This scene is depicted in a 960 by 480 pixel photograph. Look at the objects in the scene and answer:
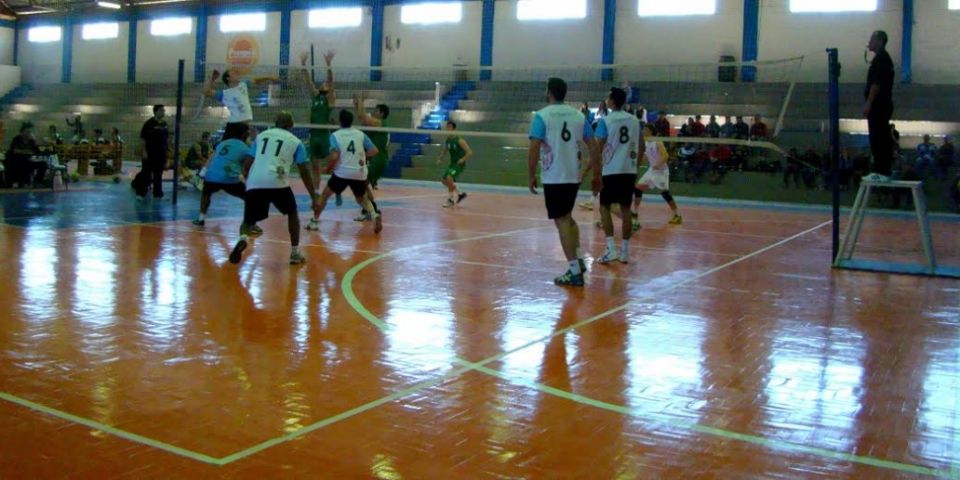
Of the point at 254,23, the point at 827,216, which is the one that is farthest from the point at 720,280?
the point at 254,23

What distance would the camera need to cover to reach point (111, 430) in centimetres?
401

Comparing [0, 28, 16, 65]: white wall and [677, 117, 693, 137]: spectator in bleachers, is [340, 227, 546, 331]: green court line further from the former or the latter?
[0, 28, 16, 65]: white wall

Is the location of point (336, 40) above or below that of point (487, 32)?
above

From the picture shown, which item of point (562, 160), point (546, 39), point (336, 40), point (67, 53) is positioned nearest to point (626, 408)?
point (562, 160)

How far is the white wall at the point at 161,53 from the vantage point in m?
40.2

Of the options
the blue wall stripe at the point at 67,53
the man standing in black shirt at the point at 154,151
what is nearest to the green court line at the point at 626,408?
the man standing in black shirt at the point at 154,151

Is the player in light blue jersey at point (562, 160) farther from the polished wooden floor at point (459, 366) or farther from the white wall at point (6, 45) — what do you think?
the white wall at point (6, 45)

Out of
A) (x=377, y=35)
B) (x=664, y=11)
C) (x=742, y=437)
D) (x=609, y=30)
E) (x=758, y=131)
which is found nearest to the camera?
(x=742, y=437)

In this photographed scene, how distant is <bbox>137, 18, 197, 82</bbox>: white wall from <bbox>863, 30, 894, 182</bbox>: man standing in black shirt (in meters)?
35.4

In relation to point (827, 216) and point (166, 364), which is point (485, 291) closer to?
point (166, 364)

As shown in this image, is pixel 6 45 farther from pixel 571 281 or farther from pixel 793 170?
pixel 571 281

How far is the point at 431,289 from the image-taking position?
7996 mm

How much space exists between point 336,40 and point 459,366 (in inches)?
1290

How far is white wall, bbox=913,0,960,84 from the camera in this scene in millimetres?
25906
